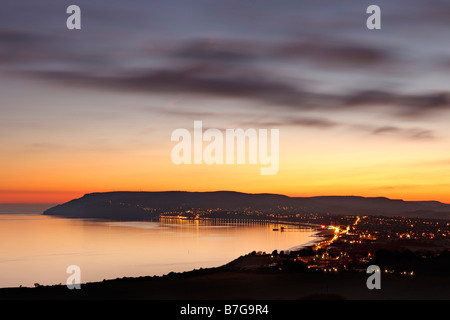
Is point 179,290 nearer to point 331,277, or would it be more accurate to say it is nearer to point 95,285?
point 95,285

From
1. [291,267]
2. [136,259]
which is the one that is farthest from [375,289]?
[136,259]

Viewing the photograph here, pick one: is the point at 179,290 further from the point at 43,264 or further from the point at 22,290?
the point at 43,264

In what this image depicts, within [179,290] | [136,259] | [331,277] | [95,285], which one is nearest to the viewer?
[179,290]
